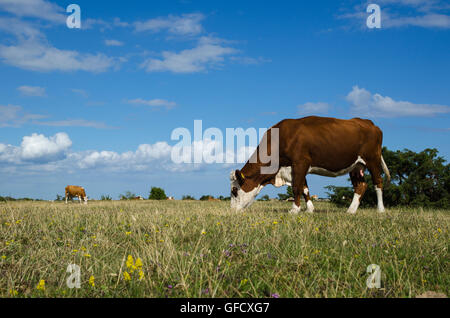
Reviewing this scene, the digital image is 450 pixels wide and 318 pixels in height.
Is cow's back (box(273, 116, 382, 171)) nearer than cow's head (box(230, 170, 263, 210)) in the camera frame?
Yes

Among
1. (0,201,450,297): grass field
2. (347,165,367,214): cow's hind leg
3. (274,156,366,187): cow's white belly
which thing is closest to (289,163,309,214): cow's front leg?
(274,156,366,187): cow's white belly

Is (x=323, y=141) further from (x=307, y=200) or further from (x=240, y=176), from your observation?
(x=240, y=176)

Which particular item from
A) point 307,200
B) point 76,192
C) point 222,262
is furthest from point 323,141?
point 76,192

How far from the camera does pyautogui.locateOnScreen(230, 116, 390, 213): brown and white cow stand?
33.3 feet

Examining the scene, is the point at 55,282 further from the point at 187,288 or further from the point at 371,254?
the point at 371,254

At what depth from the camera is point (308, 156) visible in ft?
→ 33.5

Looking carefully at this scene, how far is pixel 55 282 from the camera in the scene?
3.79 meters

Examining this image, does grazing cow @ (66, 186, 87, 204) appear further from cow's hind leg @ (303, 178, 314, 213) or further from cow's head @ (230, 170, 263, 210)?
cow's hind leg @ (303, 178, 314, 213)

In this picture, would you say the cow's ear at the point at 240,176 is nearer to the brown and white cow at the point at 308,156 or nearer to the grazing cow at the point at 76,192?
the brown and white cow at the point at 308,156

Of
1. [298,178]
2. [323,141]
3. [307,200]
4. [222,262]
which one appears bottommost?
[307,200]

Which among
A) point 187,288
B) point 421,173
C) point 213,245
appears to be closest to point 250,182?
point 213,245

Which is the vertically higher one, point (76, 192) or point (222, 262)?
point (222, 262)

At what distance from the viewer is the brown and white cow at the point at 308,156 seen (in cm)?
1015

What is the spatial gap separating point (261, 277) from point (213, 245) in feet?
4.16
